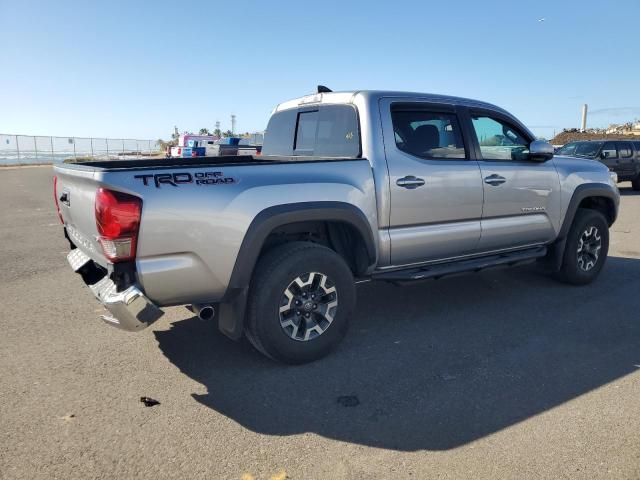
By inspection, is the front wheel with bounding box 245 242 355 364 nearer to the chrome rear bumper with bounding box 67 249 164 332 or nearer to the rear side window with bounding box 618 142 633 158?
the chrome rear bumper with bounding box 67 249 164 332

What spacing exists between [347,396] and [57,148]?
48632mm

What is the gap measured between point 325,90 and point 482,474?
Answer: 11.5ft

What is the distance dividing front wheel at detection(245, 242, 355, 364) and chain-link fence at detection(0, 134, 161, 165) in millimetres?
34053

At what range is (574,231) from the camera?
5738 mm

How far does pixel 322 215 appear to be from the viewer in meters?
3.76

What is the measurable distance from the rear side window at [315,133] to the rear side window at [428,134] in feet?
1.25

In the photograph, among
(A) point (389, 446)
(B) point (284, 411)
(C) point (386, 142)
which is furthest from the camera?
(C) point (386, 142)

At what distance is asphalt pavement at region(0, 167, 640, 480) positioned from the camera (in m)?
2.68

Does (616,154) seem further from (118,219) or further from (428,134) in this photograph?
(118,219)

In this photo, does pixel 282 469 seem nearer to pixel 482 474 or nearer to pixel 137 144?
pixel 482 474

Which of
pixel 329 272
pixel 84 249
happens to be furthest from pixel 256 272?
pixel 84 249

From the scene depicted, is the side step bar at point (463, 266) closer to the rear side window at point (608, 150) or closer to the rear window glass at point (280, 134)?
the rear window glass at point (280, 134)

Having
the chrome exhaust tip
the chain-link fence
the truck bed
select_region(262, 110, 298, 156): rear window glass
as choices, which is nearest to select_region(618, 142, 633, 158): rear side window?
select_region(262, 110, 298, 156): rear window glass

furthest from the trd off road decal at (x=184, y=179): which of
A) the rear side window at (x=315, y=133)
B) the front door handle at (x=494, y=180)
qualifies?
the front door handle at (x=494, y=180)
